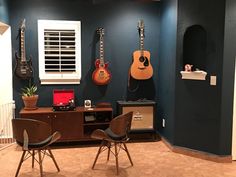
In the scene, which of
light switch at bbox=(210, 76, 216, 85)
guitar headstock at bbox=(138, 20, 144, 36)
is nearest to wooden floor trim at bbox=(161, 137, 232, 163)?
light switch at bbox=(210, 76, 216, 85)

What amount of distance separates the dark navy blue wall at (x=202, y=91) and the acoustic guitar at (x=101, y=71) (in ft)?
4.04

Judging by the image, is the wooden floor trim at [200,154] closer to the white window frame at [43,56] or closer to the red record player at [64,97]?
the red record player at [64,97]

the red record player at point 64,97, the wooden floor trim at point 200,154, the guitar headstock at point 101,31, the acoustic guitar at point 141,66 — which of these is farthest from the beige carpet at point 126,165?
the guitar headstock at point 101,31

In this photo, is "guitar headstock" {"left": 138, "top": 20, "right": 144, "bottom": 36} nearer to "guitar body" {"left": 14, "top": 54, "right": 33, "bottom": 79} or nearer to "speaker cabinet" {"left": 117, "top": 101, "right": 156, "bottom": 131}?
"speaker cabinet" {"left": 117, "top": 101, "right": 156, "bottom": 131}

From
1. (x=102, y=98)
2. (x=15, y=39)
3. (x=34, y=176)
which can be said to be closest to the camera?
(x=34, y=176)

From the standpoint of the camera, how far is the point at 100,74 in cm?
477

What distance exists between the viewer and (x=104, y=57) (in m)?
4.95

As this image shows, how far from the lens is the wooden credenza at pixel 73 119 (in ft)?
14.4

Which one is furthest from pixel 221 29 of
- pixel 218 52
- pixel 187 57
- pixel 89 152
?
pixel 89 152

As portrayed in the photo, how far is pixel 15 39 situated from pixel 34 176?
233 centimetres

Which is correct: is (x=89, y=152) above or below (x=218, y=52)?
below

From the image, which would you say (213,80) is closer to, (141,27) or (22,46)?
(141,27)

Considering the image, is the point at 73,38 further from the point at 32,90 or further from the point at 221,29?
the point at 221,29

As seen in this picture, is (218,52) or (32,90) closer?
(218,52)
